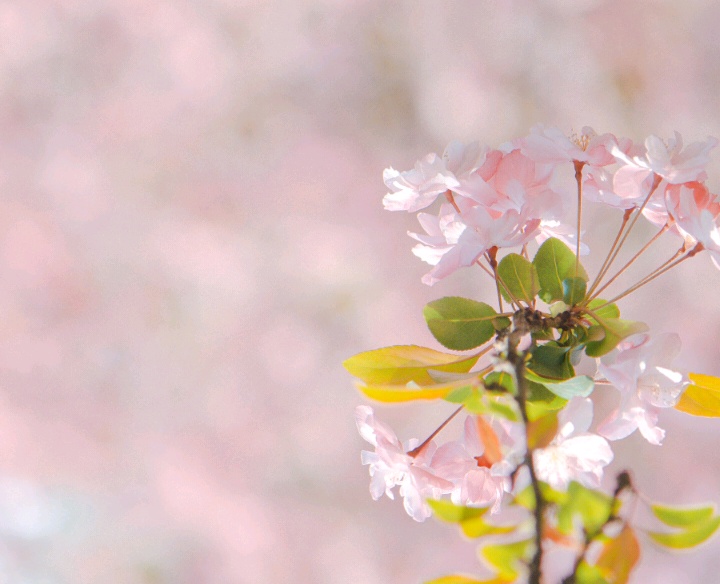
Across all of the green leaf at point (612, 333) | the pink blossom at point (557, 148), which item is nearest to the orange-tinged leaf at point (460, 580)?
the green leaf at point (612, 333)

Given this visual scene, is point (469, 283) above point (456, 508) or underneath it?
above

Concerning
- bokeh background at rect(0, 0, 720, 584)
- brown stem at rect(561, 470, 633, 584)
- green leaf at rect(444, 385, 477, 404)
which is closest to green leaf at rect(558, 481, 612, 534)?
brown stem at rect(561, 470, 633, 584)

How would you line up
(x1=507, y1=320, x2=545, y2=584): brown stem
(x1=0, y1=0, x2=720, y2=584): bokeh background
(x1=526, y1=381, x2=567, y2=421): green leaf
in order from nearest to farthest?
(x1=507, y1=320, x2=545, y2=584): brown stem, (x1=526, y1=381, x2=567, y2=421): green leaf, (x1=0, y1=0, x2=720, y2=584): bokeh background

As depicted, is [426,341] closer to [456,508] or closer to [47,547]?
[47,547]

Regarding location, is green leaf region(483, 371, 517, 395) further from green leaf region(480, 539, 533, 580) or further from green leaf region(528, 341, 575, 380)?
green leaf region(480, 539, 533, 580)

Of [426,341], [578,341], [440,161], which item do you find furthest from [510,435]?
[426,341]
